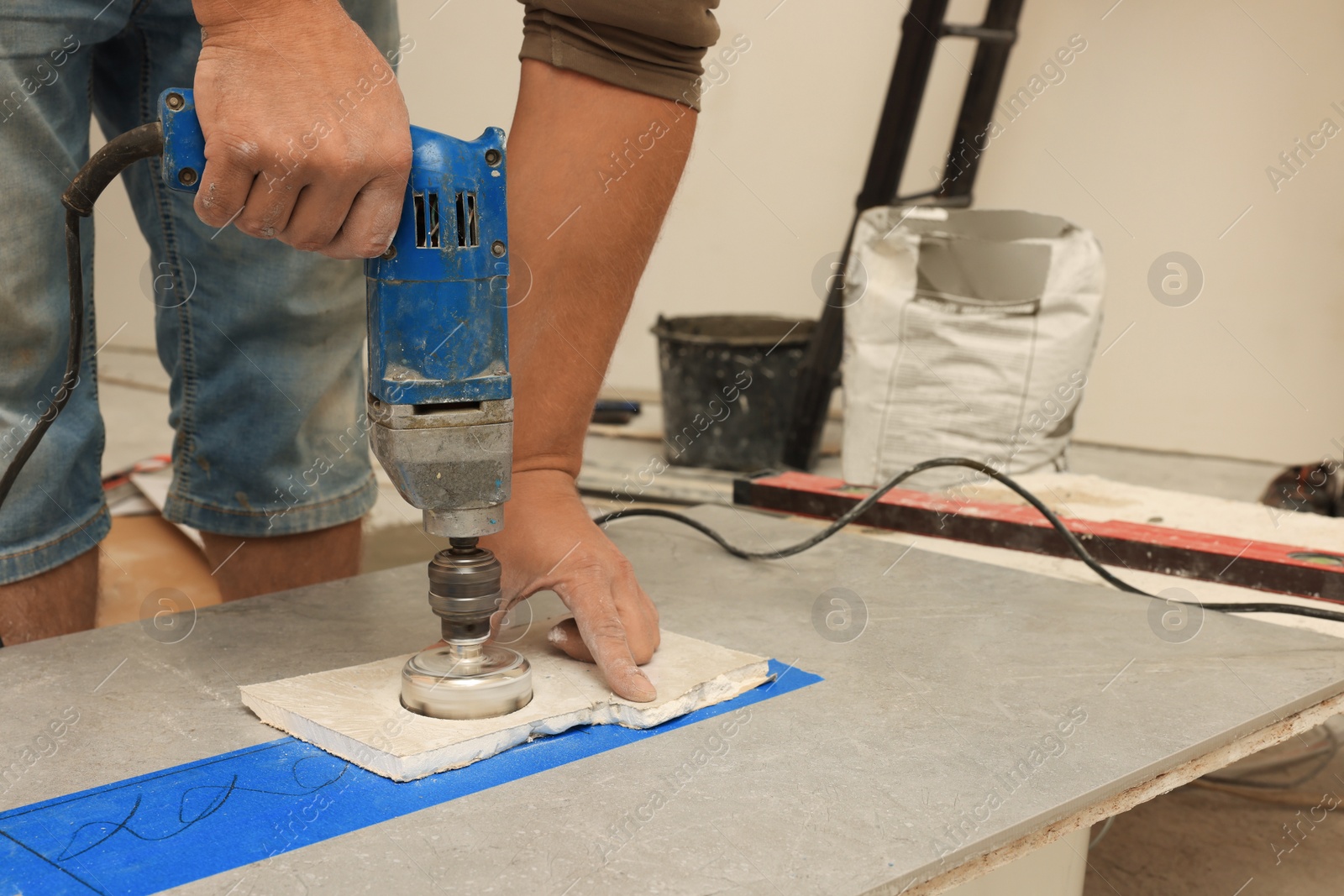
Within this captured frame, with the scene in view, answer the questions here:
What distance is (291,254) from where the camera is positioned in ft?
A: 4.52

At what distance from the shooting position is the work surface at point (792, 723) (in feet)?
2.27

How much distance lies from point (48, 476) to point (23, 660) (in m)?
0.27

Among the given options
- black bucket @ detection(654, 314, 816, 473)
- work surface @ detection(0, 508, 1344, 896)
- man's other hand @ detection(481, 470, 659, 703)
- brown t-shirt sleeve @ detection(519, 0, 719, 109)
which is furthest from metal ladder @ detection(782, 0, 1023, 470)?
man's other hand @ detection(481, 470, 659, 703)

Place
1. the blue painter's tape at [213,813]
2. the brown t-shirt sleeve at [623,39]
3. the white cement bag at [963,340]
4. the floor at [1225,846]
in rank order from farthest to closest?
the white cement bag at [963,340]
the floor at [1225,846]
the brown t-shirt sleeve at [623,39]
the blue painter's tape at [213,813]

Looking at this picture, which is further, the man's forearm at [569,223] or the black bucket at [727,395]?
the black bucket at [727,395]

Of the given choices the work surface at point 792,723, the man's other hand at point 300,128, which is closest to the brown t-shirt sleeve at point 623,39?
the man's other hand at point 300,128

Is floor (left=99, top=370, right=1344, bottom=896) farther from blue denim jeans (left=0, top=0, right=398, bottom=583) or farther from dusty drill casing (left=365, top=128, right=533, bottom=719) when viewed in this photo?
blue denim jeans (left=0, top=0, right=398, bottom=583)

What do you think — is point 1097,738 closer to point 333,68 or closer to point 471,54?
point 333,68

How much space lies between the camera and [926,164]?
10.8ft

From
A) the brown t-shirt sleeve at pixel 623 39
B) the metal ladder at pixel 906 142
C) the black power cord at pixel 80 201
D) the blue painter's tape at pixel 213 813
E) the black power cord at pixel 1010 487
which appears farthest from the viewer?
the metal ladder at pixel 906 142

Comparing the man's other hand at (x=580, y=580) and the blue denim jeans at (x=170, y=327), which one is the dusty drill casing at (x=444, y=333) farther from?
the blue denim jeans at (x=170, y=327)

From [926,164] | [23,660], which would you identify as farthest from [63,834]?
[926,164]

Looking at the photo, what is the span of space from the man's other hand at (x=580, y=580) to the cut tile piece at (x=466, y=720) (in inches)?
0.8

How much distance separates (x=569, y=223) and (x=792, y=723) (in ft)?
1.72
